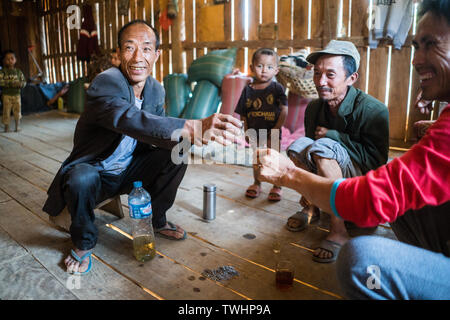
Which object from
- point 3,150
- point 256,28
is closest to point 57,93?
point 3,150

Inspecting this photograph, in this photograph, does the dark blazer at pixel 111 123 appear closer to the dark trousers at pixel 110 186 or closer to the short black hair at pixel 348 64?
the dark trousers at pixel 110 186

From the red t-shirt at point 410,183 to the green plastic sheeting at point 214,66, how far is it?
403 centimetres

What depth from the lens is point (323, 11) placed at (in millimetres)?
4477

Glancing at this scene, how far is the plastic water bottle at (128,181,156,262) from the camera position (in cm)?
183

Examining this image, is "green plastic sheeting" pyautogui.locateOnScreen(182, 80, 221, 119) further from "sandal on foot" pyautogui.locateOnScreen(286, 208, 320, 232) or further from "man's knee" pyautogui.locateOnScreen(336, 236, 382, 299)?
"man's knee" pyautogui.locateOnScreen(336, 236, 382, 299)

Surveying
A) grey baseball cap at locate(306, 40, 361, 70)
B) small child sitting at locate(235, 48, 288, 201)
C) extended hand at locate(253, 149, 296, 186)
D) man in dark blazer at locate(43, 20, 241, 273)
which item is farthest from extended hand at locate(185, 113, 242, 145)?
small child sitting at locate(235, 48, 288, 201)

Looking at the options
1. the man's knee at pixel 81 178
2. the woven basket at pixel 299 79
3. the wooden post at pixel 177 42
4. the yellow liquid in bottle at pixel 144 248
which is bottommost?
the yellow liquid in bottle at pixel 144 248

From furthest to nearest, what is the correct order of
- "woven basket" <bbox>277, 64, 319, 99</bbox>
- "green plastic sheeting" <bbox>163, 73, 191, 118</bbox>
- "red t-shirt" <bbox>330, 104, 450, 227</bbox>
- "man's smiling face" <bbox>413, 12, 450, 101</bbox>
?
"green plastic sheeting" <bbox>163, 73, 191, 118</bbox> → "woven basket" <bbox>277, 64, 319, 99</bbox> → "man's smiling face" <bbox>413, 12, 450, 101</bbox> → "red t-shirt" <bbox>330, 104, 450, 227</bbox>

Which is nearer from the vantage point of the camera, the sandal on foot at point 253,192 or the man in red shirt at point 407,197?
the man in red shirt at point 407,197

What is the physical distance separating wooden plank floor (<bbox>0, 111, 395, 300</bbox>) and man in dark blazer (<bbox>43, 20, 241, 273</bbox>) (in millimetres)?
151

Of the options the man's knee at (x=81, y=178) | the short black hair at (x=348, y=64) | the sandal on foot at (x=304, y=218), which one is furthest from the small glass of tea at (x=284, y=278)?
the short black hair at (x=348, y=64)

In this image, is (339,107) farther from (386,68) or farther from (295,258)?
(386,68)

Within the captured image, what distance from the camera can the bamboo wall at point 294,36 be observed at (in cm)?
419
